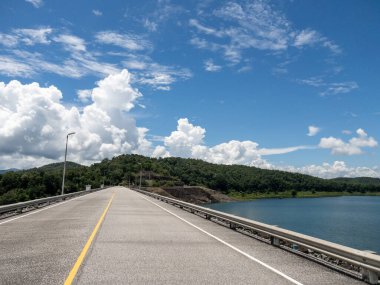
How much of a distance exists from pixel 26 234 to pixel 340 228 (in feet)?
177

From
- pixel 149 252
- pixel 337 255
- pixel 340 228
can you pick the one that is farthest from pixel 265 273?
pixel 340 228

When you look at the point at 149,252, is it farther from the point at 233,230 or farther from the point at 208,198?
the point at 208,198

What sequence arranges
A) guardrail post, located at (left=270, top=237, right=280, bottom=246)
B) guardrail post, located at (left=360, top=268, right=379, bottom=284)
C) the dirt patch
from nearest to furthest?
guardrail post, located at (left=360, top=268, right=379, bottom=284), guardrail post, located at (left=270, top=237, right=280, bottom=246), the dirt patch

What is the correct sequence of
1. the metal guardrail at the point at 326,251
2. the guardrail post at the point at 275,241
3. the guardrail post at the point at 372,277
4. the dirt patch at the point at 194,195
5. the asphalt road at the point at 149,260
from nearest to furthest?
1. the asphalt road at the point at 149,260
2. the guardrail post at the point at 372,277
3. the metal guardrail at the point at 326,251
4. the guardrail post at the point at 275,241
5. the dirt patch at the point at 194,195

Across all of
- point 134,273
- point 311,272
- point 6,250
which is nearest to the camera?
point 134,273

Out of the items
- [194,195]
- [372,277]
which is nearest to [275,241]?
[372,277]

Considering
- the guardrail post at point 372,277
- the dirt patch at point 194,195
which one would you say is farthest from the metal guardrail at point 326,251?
the dirt patch at point 194,195

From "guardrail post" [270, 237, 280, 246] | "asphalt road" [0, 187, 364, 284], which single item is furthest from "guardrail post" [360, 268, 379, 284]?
"guardrail post" [270, 237, 280, 246]

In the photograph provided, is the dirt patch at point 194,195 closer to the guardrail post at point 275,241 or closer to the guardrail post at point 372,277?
the guardrail post at point 275,241

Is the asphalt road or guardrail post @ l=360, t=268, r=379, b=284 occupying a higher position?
guardrail post @ l=360, t=268, r=379, b=284

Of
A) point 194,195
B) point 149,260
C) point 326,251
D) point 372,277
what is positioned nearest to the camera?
point 372,277

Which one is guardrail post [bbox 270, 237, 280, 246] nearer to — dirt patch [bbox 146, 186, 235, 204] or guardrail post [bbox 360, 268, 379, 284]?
guardrail post [bbox 360, 268, 379, 284]

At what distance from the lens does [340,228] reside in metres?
58.8

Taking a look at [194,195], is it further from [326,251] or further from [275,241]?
[326,251]
